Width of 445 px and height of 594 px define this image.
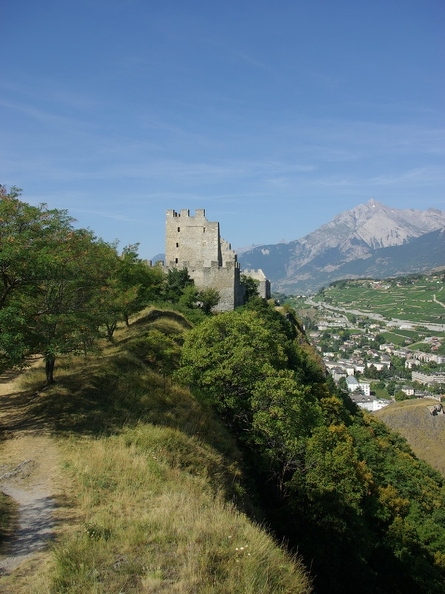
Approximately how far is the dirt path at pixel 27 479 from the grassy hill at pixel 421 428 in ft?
126

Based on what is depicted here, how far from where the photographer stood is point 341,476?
17141 millimetres

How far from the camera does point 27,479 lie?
31.1 feet

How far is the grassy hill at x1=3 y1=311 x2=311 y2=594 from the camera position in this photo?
6.00 metres

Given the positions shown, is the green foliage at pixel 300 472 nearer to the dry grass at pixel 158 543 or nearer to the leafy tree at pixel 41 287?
the leafy tree at pixel 41 287

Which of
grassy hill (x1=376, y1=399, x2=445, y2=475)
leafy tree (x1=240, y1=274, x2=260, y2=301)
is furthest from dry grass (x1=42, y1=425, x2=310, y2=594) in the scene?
grassy hill (x1=376, y1=399, x2=445, y2=475)

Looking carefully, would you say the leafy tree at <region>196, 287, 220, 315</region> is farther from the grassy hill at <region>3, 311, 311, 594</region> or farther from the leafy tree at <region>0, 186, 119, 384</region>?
the leafy tree at <region>0, 186, 119, 384</region>

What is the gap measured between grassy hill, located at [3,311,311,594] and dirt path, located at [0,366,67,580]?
22 centimetres

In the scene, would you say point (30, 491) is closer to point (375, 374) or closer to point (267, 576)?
point (267, 576)

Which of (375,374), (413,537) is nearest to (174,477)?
(413,537)

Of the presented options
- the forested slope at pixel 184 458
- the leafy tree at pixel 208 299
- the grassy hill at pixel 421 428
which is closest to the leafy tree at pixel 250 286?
the leafy tree at pixel 208 299

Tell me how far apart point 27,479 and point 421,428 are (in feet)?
145

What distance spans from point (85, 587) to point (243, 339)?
489 inches

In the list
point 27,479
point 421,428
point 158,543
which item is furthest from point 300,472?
point 421,428

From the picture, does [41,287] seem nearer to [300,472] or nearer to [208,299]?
[300,472]
